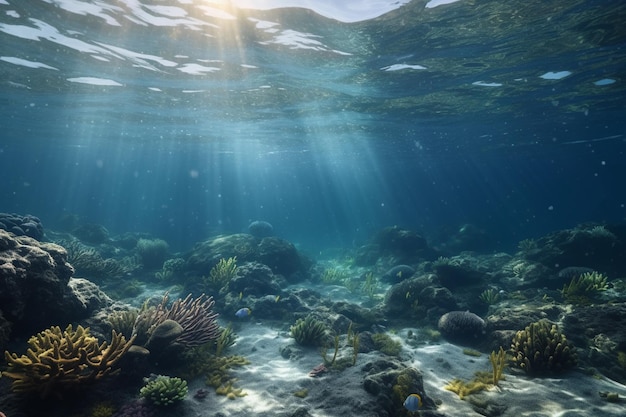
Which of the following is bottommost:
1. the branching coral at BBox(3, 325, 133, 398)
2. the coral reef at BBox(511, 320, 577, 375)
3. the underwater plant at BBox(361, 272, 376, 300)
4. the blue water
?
the underwater plant at BBox(361, 272, 376, 300)

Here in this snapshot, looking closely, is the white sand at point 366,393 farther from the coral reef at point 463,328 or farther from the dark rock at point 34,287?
the dark rock at point 34,287

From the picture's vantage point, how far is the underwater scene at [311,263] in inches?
232

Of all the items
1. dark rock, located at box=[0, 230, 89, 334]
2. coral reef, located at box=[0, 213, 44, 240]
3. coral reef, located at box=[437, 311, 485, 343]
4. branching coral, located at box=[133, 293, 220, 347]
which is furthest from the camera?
coral reef, located at box=[0, 213, 44, 240]

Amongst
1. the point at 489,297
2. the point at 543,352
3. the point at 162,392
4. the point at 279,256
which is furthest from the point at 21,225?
the point at 489,297

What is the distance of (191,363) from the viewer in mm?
7219

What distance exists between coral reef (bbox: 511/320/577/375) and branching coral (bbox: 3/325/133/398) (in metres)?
8.18

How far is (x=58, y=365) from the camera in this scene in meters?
4.84

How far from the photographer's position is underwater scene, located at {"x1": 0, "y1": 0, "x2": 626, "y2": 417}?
5.90 meters

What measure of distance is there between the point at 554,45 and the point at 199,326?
61.2ft

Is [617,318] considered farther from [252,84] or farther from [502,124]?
[502,124]

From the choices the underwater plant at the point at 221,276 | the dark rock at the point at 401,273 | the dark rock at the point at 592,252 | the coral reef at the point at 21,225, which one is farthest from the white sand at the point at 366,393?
the coral reef at the point at 21,225

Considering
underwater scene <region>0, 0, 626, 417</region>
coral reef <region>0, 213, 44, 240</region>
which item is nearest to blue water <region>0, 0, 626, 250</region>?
underwater scene <region>0, 0, 626, 417</region>

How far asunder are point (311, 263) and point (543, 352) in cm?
1620

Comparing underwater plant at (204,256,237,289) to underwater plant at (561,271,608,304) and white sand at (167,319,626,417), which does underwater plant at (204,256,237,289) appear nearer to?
white sand at (167,319,626,417)
